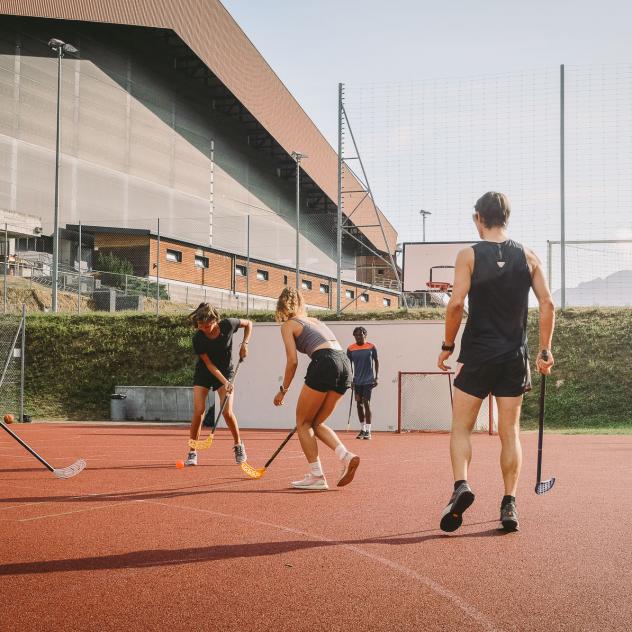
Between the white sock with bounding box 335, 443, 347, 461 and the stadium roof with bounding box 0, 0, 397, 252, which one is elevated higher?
the stadium roof with bounding box 0, 0, 397, 252

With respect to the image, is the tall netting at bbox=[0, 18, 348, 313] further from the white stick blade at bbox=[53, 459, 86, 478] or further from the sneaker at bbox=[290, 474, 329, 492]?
the sneaker at bbox=[290, 474, 329, 492]

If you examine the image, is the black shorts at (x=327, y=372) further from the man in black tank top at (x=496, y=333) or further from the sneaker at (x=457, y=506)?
the sneaker at (x=457, y=506)

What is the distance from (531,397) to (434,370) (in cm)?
403

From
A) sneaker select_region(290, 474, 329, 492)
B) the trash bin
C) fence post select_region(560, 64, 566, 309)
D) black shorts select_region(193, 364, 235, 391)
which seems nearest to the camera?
sneaker select_region(290, 474, 329, 492)

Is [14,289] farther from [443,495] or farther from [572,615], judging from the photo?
[572,615]

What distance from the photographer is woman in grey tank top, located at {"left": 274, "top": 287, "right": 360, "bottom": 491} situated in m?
7.58

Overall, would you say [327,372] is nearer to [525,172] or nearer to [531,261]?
[531,261]

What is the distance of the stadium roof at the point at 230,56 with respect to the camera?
123ft

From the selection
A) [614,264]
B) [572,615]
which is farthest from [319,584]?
[614,264]

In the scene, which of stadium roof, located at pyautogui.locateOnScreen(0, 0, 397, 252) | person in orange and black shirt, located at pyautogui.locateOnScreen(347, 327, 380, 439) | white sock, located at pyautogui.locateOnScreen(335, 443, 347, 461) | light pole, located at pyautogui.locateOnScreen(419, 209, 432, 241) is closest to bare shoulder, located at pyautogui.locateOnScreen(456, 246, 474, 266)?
white sock, located at pyautogui.locateOnScreen(335, 443, 347, 461)

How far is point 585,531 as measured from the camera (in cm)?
575

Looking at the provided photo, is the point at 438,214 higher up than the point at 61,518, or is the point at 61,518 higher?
the point at 438,214

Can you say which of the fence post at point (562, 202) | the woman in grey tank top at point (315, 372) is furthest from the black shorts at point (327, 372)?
the fence post at point (562, 202)

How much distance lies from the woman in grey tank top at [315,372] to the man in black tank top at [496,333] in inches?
82.9
